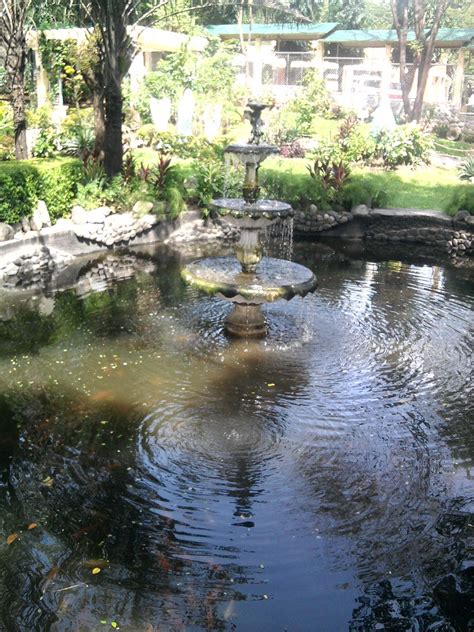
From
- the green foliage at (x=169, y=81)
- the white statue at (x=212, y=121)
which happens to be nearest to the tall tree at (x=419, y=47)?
the white statue at (x=212, y=121)

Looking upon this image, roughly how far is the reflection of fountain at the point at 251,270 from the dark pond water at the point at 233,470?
0.48 m

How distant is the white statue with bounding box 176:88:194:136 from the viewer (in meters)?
24.2

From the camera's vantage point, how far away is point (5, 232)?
13156 mm

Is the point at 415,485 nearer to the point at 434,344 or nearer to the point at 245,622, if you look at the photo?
the point at 245,622

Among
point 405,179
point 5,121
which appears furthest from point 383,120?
point 5,121

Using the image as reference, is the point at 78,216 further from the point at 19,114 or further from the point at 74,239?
the point at 19,114

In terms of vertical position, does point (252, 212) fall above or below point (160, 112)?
below

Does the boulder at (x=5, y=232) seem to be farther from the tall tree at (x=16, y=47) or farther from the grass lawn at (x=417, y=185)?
the grass lawn at (x=417, y=185)

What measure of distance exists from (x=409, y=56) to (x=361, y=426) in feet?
122

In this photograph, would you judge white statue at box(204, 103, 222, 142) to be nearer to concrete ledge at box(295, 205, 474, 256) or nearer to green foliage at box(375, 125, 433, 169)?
green foliage at box(375, 125, 433, 169)

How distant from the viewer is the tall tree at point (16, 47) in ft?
47.6

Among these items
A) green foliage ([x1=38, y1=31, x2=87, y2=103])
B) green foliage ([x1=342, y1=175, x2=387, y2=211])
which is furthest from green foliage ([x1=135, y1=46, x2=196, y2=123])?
green foliage ([x1=342, y1=175, x2=387, y2=211])

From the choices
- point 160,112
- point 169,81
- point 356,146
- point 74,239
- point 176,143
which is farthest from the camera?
point 169,81

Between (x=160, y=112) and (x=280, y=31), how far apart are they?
53.8 ft
